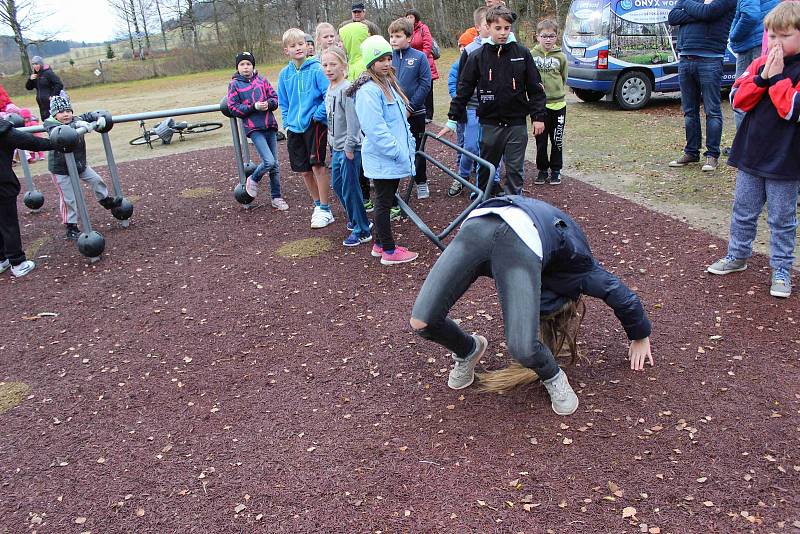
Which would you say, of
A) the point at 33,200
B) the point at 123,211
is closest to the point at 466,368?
the point at 123,211

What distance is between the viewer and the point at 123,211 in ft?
22.6

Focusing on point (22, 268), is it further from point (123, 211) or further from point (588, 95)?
point (588, 95)

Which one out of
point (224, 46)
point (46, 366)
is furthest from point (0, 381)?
point (224, 46)

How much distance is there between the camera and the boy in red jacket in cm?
377

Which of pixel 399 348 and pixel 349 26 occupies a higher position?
pixel 349 26

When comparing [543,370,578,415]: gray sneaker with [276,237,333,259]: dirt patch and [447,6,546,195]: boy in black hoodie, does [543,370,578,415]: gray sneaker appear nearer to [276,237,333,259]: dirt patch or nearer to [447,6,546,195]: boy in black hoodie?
[447,6,546,195]: boy in black hoodie

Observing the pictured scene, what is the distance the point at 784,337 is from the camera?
3662 mm

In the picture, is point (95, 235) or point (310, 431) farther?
point (95, 235)

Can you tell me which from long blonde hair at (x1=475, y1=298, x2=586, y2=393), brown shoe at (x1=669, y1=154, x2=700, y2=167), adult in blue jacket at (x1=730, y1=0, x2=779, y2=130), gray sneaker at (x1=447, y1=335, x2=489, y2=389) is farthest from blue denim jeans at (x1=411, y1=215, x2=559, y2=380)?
brown shoe at (x1=669, y1=154, x2=700, y2=167)

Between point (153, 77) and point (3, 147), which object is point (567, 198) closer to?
point (3, 147)

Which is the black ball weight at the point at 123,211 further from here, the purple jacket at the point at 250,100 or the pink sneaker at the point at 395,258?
the pink sneaker at the point at 395,258

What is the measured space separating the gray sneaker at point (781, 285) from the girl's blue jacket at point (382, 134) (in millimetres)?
2560

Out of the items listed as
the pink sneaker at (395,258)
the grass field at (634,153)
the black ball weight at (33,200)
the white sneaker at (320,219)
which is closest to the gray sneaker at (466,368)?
the pink sneaker at (395,258)

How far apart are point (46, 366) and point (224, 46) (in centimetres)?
3948
